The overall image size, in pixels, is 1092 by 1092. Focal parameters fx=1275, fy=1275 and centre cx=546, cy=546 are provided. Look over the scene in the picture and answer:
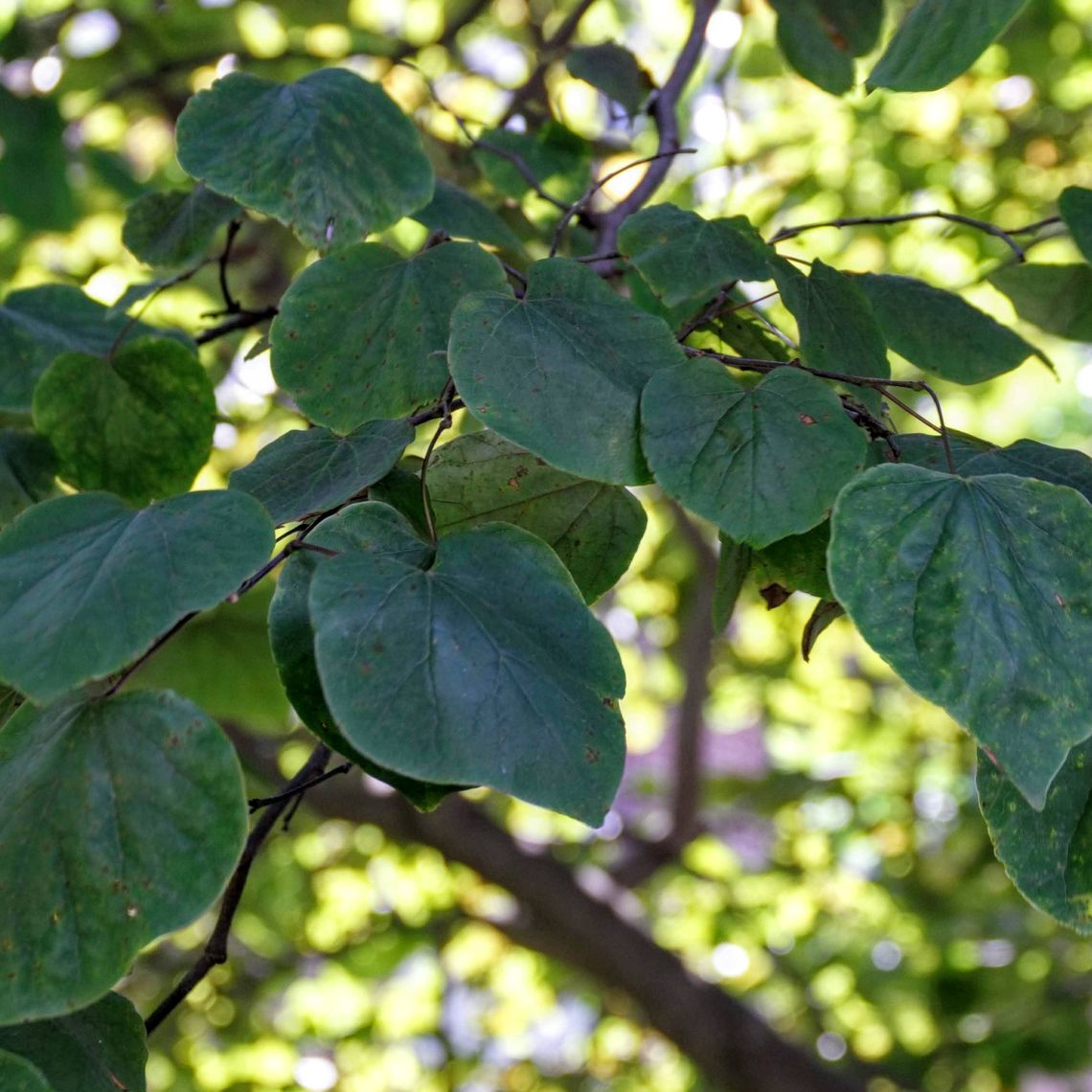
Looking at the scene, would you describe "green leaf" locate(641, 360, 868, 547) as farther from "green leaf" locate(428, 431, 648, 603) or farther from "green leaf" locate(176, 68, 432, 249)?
"green leaf" locate(176, 68, 432, 249)

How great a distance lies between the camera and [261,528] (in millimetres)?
494

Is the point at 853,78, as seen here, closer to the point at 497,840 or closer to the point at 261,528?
the point at 261,528

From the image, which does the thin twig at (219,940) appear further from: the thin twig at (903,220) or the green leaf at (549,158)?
the green leaf at (549,158)

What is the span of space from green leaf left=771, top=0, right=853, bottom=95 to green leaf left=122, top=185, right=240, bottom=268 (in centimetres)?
55

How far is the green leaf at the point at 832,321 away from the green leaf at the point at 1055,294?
249 mm

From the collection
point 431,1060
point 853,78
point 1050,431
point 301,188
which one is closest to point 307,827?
point 431,1060

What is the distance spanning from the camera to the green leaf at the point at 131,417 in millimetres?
752

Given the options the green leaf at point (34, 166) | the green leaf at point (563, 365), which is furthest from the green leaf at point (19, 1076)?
the green leaf at point (34, 166)

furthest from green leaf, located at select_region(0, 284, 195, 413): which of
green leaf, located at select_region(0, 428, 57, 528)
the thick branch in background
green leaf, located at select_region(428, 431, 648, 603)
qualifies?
the thick branch in background

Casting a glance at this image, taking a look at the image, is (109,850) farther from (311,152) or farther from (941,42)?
(941,42)

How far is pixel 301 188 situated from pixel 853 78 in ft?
2.07

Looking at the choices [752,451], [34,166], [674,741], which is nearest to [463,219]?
[752,451]

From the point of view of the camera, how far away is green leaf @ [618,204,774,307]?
669 mm

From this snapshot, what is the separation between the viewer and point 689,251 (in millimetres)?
688
